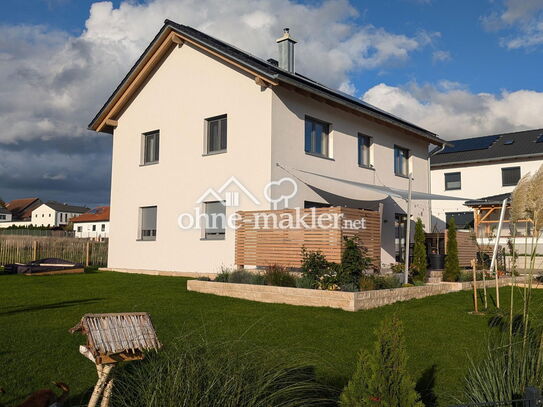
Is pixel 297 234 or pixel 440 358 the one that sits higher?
pixel 297 234

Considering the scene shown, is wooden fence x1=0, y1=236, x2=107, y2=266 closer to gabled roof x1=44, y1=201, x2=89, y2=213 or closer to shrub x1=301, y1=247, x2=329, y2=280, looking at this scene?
shrub x1=301, y1=247, x2=329, y2=280

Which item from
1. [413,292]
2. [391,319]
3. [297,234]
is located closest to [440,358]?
[391,319]

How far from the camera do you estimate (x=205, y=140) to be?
15.7m

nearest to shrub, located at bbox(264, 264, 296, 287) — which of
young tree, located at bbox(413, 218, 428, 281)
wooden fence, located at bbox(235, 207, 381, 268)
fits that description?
wooden fence, located at bbox(235, 207, 381, 268)

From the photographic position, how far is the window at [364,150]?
17719 mm

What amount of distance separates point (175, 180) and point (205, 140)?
183 centimetres

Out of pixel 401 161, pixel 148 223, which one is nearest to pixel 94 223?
pixel 148 223

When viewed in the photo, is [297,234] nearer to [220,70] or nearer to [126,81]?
[220,70]

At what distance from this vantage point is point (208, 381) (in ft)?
9.04

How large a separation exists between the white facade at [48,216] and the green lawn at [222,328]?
81.0 meters

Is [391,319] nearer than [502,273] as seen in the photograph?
Yes

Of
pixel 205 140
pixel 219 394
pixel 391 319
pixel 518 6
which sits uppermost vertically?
pixel 518 6

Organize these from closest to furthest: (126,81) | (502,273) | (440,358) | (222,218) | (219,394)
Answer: (219,394)
(440,358)
(222,218)
(502,273)
(126,81)

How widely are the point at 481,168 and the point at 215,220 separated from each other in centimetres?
2128
